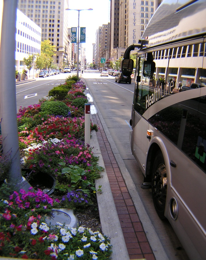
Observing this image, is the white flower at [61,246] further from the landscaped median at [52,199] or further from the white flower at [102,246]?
the white flower at [102,246]

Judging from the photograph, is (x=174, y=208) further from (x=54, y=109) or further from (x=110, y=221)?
(x=54, y=109)

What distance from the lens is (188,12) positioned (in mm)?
3541

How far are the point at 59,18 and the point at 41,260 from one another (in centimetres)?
17167

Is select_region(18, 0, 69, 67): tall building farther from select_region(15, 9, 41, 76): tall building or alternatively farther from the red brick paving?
the red brick paving

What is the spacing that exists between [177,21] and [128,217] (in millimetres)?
2855

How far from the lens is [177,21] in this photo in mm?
3922

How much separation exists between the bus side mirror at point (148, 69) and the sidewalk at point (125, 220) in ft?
6.86

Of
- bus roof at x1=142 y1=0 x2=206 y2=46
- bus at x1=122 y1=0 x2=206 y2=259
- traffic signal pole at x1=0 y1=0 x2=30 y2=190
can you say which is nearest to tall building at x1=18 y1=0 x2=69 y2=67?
bus roof at x1=142 y1=0 x2=206 y2=46

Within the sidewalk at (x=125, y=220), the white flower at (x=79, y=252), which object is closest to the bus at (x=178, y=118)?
the sidewalk at (x=125, y=220)

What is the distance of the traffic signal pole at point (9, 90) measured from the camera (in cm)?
375

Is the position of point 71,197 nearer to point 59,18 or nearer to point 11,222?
point 11,222

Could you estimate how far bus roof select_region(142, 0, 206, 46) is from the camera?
3.19m

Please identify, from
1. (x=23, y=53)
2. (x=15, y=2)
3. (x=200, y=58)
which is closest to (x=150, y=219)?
(x=200, y=58)

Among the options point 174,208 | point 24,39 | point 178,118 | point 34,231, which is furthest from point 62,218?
point 24,39
